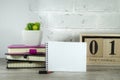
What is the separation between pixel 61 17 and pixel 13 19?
11.7 inches

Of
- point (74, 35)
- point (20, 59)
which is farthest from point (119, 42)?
point (20, 59)

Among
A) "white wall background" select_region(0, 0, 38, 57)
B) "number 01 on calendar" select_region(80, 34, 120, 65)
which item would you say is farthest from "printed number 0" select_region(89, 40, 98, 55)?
"white wall background" select_region(0, 0, 38, 57)

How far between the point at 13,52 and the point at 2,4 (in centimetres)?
38

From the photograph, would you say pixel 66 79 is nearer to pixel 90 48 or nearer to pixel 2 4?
pixel 90 48

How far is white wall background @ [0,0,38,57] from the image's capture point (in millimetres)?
1467

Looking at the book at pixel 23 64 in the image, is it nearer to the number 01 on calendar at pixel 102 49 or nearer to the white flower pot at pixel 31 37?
the white flower pot at pixel 31 37

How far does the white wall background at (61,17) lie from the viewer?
1.46 meters

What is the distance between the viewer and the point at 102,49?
51.4 inches

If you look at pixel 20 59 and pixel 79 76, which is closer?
pixel 79 76

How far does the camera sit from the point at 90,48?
1.31m

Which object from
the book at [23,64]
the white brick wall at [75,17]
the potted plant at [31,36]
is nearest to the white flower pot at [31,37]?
the potted plant at [31,36]

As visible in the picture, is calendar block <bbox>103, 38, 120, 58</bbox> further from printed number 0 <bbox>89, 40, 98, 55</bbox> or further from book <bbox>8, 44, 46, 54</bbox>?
book <bbox>8, 44, 46, 54</bbox>

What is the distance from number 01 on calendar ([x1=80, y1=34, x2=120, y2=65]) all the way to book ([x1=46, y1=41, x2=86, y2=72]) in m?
0.16

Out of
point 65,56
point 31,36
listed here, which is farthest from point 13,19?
point 65,56
